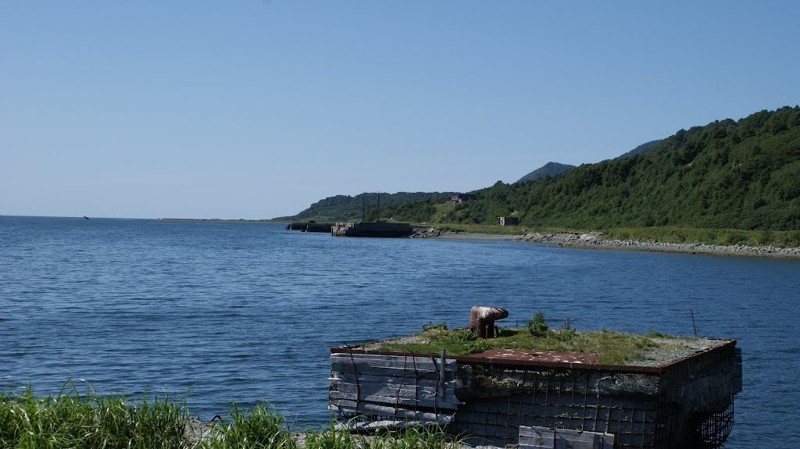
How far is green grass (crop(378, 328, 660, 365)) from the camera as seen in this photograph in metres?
22.5

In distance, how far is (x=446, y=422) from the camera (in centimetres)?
2145

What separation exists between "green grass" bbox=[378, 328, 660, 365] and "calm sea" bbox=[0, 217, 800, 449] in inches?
192

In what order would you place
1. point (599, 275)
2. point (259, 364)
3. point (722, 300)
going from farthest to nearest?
point (599, 275) < point (722, 300) < point (259, 364)

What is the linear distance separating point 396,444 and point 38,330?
36614 millimetres

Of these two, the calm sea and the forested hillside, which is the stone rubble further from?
the calm sea

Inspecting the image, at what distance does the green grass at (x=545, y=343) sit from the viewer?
22.5 m

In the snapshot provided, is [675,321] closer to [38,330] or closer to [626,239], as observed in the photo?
[38,330]

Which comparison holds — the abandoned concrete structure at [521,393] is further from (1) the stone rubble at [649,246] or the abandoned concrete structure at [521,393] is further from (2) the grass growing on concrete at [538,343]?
(1) the stone rubble at [649,246]

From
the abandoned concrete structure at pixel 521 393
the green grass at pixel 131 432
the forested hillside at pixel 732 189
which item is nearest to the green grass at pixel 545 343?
the abandoned concrete structure at pixel 521 393

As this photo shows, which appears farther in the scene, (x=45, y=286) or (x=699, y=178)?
(x=699, y=178)

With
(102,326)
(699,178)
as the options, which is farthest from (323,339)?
(699,178)

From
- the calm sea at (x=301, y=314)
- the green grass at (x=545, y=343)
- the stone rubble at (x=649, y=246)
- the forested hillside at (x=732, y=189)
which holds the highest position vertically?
the forested hillside at (x=732, y=189)

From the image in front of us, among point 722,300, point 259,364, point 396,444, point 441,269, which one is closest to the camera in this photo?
point 396,444

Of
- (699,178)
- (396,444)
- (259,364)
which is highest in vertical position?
(699,178)
